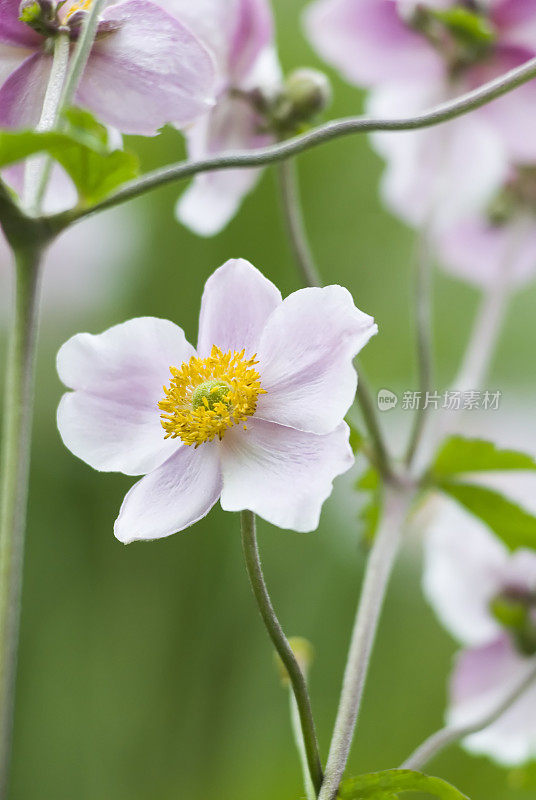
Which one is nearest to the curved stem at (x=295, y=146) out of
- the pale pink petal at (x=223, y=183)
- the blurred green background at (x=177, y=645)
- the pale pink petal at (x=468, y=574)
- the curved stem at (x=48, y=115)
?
the curved stem at (x=48, y=115)

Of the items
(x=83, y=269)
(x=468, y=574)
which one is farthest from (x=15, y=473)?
(x=83, y=269)

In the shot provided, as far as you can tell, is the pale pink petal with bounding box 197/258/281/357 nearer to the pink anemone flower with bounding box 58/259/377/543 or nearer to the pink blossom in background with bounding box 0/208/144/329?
the pink anemone flower with bounding box 58/259/377/543

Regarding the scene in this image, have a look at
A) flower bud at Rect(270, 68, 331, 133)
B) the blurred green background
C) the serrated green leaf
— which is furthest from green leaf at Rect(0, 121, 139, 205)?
the blurred green background

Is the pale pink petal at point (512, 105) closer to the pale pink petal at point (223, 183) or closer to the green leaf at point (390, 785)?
the pale pink petal at point (223, 183)

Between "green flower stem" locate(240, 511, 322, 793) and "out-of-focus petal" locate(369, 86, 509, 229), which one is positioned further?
"out-of-focus petal" locate(369, 86, 509, 229)

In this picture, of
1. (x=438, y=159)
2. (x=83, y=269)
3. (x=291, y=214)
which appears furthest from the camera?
(x=83, y=269)

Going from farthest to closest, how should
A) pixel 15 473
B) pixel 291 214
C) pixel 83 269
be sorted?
pixel 83 269 → pixel 291 214 → pixel 15 473

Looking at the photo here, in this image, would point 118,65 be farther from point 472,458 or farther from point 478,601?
point 478,601
